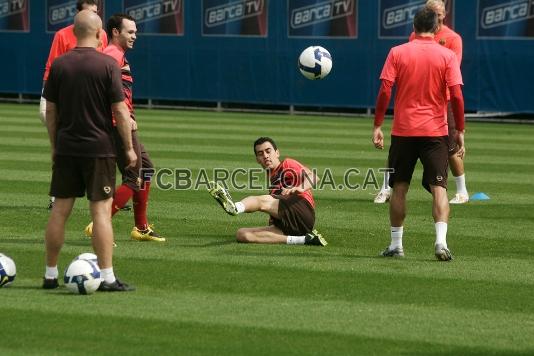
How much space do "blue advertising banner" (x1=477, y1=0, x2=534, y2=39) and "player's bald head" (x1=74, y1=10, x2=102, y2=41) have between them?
70.0ft

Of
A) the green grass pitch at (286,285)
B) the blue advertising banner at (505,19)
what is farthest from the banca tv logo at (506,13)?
the green grass pitch at (286,285)

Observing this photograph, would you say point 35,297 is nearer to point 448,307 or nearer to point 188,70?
point 448,307

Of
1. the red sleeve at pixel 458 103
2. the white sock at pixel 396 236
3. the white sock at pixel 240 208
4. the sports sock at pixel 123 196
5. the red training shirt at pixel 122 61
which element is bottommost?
the white sock at pixel 396 236

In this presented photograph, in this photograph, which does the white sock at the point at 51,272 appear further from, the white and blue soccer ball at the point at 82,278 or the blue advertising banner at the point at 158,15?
the blue advertising banner at the point at 158,15

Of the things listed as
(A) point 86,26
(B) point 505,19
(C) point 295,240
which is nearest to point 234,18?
(B) point 505,19

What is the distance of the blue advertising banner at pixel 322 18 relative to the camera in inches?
1239

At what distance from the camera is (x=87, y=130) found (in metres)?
9.12

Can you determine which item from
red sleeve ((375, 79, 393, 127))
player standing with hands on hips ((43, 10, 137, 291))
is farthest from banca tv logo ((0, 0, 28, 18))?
player standing with hands on hips ((43, 10, 137, 291))

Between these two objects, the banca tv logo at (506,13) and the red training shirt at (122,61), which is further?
the banca tv logo at (506,13)

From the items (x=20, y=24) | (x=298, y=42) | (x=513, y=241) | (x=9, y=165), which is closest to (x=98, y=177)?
(x=513, y=241)

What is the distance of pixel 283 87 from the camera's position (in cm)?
3247

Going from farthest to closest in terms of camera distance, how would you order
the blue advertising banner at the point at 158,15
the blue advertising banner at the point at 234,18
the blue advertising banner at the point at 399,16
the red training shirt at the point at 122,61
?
the blue advertising banner at the point at 158,15 → the blue advertising banner at the point at 234,18 → the blue advertising banner at the point at 399,16 → the red training shirt at the point at 122,61

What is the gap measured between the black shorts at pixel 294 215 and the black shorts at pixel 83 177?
302 cm

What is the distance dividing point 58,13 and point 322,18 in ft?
26.2
